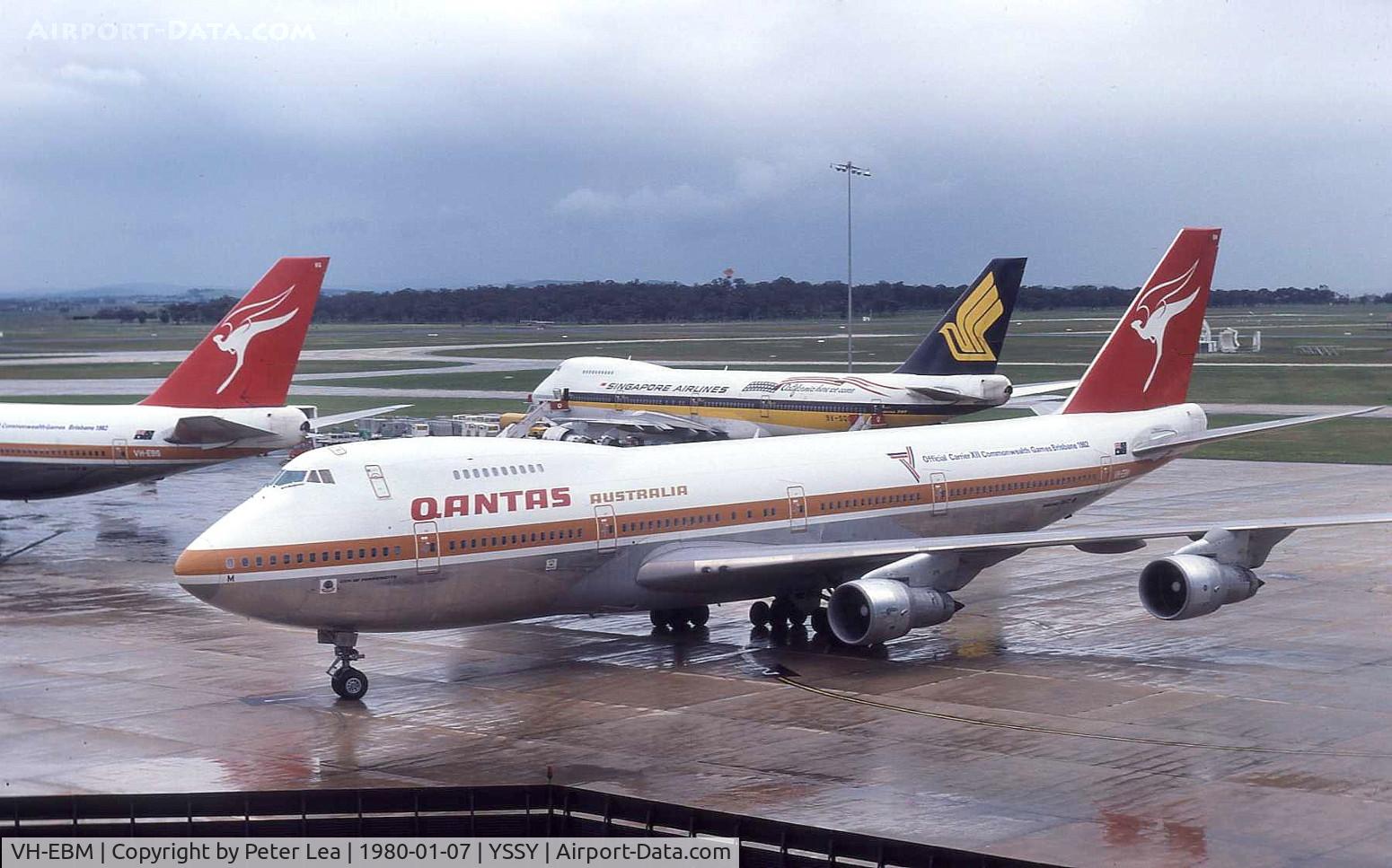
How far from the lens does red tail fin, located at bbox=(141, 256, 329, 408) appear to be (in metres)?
49.5

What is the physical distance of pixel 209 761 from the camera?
79.0ft

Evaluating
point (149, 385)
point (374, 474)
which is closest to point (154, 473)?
point (374, 474)

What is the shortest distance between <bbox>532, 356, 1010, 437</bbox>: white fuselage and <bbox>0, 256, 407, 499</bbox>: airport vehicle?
20.0 meters

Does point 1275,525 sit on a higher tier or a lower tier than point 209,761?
higher

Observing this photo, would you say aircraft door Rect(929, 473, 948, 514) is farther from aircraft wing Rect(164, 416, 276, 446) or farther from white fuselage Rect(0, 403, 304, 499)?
aircraft wing Rect(164, 416, 276, 446)

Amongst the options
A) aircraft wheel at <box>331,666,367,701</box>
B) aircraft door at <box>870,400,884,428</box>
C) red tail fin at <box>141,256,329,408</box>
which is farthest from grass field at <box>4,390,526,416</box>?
aircraft wheel at <box>331,666,367,701</box>

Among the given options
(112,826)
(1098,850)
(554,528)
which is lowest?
(1098,850)

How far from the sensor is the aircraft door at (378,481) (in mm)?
27906

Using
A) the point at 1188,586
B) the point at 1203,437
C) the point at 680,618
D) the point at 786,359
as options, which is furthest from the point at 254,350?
the point at 786,359

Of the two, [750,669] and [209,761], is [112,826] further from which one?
[750,669]

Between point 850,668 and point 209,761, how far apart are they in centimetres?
1215

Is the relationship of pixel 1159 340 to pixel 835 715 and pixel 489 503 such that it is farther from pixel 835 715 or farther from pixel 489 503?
pixel 489 503

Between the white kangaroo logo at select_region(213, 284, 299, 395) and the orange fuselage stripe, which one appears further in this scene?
the white kangaroo logo at select_region(213, 284, 299, 395)

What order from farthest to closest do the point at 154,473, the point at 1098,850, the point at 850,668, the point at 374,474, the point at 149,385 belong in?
1. the point at 149,385
2. the point at 154,473
3. the point at 850,668
4. the point at 374,474
5. the point at 1098,850
